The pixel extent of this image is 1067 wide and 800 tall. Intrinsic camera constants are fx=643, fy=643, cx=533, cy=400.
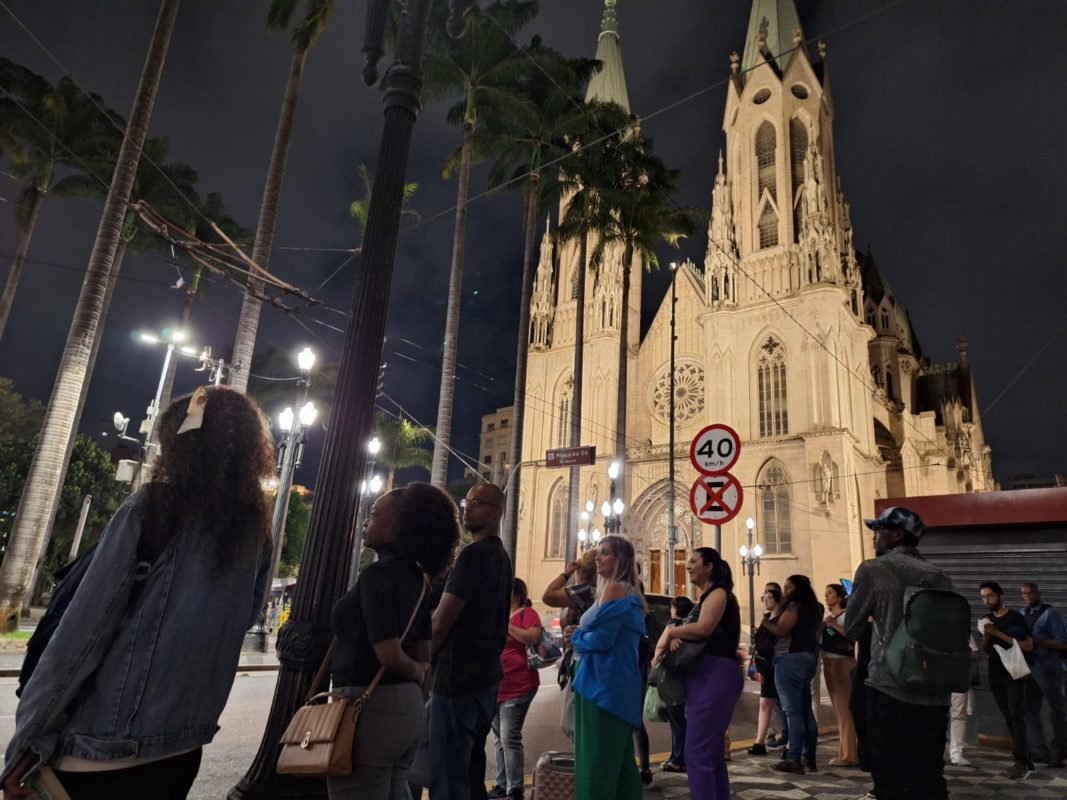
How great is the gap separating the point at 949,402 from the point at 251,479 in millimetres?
63574

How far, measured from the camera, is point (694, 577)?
A: 4.27 m

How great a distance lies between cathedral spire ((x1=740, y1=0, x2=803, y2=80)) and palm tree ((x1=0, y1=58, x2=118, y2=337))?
3517cm

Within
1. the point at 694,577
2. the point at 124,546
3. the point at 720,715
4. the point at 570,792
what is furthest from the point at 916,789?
the point at 124,546

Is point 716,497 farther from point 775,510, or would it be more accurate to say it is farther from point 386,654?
point 775,510

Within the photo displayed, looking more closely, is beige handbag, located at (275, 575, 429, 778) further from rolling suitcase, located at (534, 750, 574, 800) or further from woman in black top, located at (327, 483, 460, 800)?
rolling suitcase, located at (534, 750, 574, 800)

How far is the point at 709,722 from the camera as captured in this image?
3.91 metres

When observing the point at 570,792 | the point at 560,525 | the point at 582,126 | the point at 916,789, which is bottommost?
the point at 570,792

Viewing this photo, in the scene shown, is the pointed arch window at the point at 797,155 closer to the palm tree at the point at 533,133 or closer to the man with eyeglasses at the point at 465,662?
the palm tree at the point at 533,133

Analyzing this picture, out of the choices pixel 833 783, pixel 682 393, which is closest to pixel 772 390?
pixel 682 393

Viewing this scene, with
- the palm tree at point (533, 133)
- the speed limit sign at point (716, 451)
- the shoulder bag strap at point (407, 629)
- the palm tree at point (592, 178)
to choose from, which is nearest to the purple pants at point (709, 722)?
the shoulder bag strap at point (407, 629)

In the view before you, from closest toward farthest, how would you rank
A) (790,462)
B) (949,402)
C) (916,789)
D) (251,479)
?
(251,479) → (916,789) → (790,462) → (949,402)

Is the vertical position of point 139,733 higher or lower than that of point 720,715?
higher

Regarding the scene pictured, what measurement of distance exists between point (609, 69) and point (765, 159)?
13779 millimetres

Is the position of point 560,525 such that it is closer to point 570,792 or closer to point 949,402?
point 570,792
